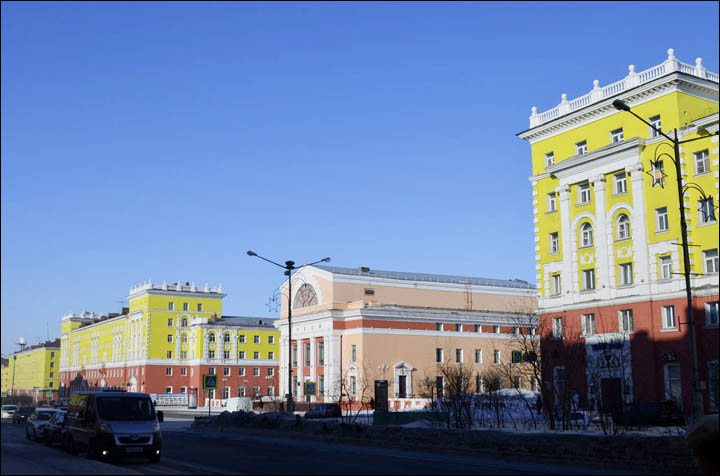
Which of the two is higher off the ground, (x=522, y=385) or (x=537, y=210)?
(x=537, y=210)

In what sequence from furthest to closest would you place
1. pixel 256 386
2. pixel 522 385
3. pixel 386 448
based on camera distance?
pixel 256 386 → pixel 522 385 → pixel 386 448

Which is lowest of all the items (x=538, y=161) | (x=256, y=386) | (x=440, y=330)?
(x=256, y=386)

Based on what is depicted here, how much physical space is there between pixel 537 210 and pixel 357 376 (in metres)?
28.2

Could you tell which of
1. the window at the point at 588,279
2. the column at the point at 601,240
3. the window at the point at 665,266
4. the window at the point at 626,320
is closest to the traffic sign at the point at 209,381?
the window at the point at 588,279

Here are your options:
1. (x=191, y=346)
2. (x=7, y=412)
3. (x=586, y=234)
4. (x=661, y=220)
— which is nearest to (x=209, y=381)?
(x=586, y=234)

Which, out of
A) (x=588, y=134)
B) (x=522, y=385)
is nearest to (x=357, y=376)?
(x=522, y=385)

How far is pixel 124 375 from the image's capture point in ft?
403

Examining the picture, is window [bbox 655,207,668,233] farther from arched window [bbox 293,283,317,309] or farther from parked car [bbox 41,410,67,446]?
arched window [bbox 293,283,317,309]

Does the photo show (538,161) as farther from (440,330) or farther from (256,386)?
(256,386)

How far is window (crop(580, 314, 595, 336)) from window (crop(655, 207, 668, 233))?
736cm

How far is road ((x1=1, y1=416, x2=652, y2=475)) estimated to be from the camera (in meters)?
20.0

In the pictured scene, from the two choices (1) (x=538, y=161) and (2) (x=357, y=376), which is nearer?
(1) (x=538, y=161)

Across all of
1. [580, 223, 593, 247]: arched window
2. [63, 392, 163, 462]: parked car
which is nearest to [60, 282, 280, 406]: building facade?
[580, 223, 593, 247]: arched window

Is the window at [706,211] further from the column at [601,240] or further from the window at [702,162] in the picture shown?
the column at [601,240]
